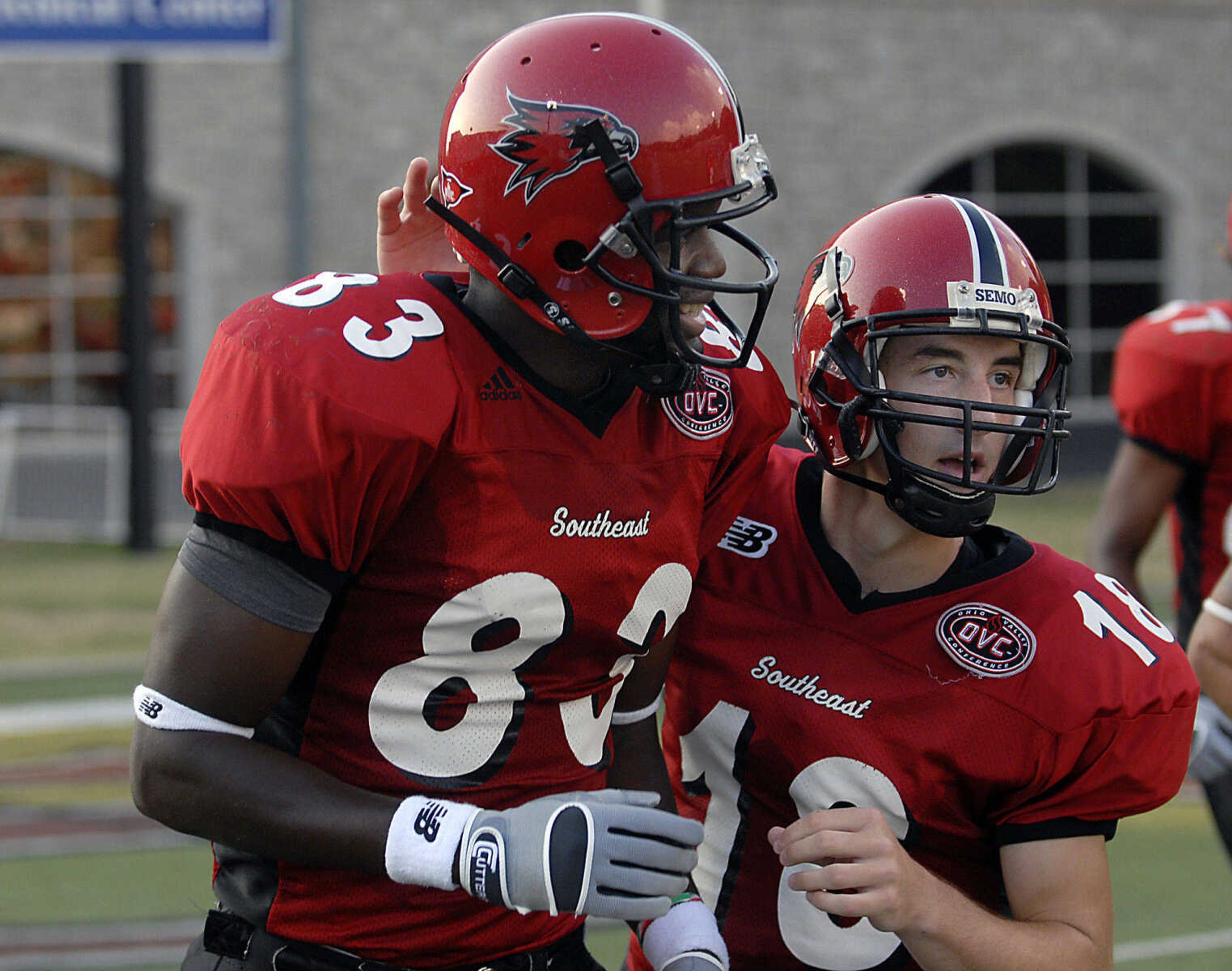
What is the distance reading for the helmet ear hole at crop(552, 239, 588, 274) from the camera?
2.10m

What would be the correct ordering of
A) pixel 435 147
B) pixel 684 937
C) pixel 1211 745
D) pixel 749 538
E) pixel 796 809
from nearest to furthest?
1. pixel 684 937
2. pixel 796 809
3. pixel 749 538
4. pixel 1211 745
5. pixel 435 147

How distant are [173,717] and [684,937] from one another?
0.78 m

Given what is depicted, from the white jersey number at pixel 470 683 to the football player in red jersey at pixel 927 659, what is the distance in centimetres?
40

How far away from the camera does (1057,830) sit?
2193 millimetres

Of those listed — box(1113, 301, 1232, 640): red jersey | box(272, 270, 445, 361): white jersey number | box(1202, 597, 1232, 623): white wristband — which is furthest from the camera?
box(1113, 301, 1232, 640): red jersey

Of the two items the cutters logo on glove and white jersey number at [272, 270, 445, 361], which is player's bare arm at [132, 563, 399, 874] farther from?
white jersey number at [272, 270, 445, 361]

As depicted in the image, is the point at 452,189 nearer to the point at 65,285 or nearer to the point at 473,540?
the point at 473,540

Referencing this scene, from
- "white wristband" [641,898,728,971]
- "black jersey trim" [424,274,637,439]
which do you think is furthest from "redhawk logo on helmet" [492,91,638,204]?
"white wristband" [641,898,728,971]

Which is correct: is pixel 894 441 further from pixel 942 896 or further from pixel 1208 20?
pixel 1208 20

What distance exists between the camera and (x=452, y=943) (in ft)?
6.81

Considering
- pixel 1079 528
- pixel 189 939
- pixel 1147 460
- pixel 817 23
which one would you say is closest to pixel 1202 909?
pixel 1147 460

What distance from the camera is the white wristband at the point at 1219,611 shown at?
304cm

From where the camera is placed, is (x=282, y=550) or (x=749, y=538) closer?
(x=282, y=550)

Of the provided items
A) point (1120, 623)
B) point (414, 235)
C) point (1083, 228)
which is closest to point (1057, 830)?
point (1120, 623)
